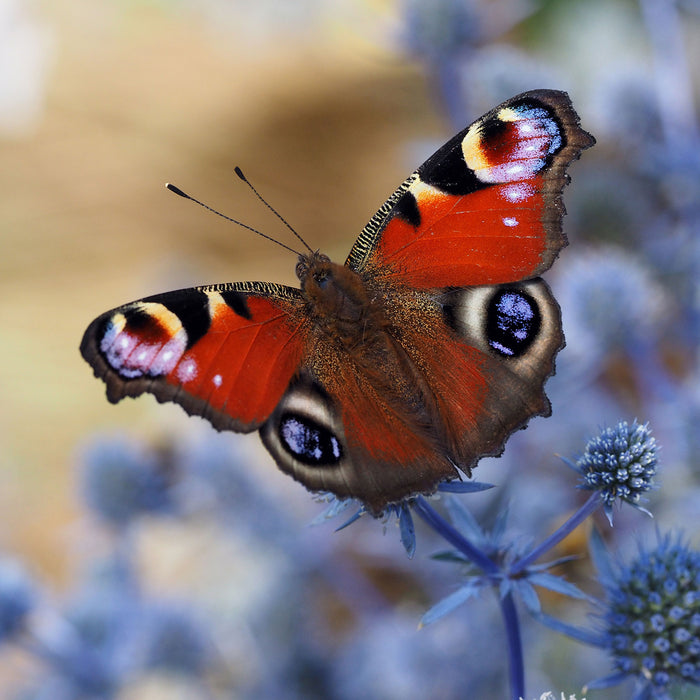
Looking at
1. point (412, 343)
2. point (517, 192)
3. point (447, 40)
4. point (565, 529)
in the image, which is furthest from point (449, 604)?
point (447, 40)

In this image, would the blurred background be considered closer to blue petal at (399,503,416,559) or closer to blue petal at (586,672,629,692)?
blue petal at (399,503,416,559)

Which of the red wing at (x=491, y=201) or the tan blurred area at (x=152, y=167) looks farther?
the tan blurred area at (x=152, y=167)

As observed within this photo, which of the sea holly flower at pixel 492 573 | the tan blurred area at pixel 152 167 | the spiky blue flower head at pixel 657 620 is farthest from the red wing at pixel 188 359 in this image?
the tan blurred area at pixel 152 167

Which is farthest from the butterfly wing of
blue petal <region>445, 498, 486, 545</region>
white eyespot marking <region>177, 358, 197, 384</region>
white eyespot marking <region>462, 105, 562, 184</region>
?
white eyespot marking <region>177, 358, 197, 384</region>

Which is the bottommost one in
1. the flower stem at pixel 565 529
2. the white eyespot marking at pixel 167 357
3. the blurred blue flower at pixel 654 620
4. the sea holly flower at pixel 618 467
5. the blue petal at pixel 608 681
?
the blue petal at pixel 608 681

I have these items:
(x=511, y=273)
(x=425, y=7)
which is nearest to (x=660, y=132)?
(x=425, y=7)

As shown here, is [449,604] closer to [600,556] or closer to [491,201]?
[600,556]

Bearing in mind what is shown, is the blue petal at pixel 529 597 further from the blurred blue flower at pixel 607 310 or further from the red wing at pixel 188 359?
the blurred blue flower at pixel 607 310

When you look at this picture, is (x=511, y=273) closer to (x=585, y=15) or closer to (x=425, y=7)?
(x=425, y=7)
